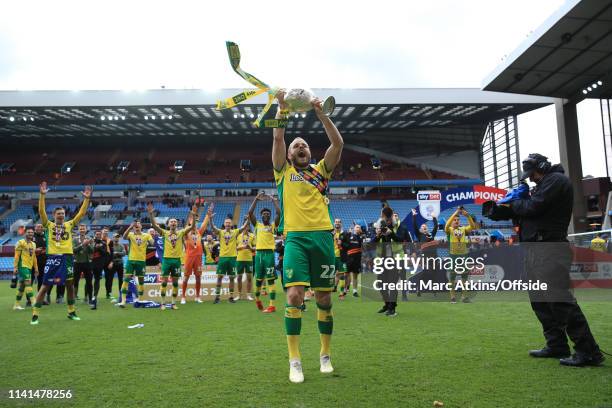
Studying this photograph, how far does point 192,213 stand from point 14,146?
4770 cm

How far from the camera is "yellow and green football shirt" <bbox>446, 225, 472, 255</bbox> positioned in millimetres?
10751

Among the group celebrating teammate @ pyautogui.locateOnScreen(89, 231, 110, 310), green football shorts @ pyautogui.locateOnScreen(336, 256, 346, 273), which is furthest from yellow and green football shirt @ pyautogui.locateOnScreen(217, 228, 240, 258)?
celebrating teammate @ pyautogui.locateOnScreen(89, 231, 110, 310)

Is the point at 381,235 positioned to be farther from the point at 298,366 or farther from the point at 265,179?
the point at 265,179

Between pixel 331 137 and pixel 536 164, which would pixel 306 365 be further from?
pixel 536 164

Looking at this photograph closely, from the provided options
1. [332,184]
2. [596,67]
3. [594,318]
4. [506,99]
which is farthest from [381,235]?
[332,184]

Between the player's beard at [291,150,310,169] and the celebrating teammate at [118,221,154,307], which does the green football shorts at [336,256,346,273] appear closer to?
the celebrating teammate at [118,221,154,307]

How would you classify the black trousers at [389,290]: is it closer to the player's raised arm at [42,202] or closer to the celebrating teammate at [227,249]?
the celebrating teammate at [227,249]

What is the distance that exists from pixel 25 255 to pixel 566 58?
21330mm

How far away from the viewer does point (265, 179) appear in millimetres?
45000

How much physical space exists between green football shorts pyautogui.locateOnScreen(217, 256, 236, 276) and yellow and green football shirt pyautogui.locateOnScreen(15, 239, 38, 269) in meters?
4.71

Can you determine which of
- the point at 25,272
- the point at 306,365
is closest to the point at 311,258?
the point at 306,365

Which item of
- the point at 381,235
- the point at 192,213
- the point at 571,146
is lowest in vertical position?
the point at 381,235

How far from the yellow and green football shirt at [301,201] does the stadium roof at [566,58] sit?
1573cm

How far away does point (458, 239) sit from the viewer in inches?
455
